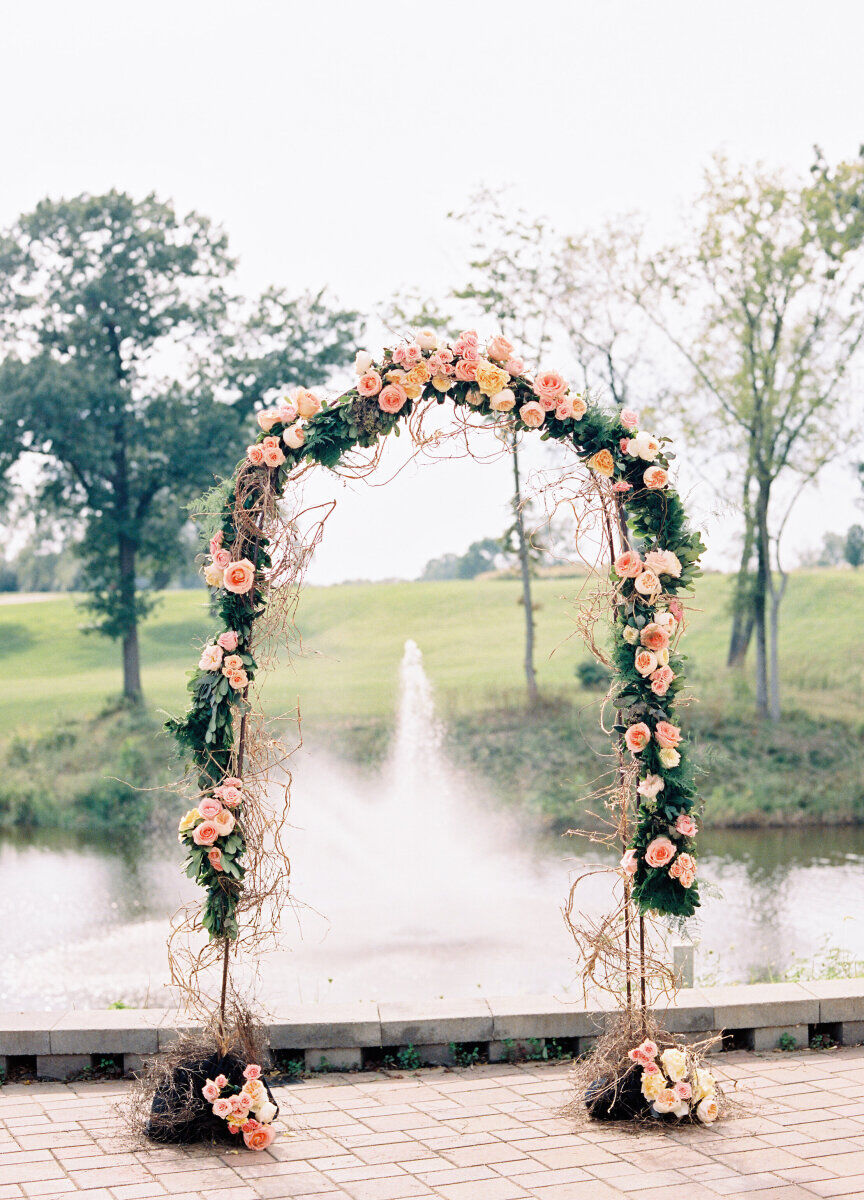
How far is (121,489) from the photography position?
84.3 feet

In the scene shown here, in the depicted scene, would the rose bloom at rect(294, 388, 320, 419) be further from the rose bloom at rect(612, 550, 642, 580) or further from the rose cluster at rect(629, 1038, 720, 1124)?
the rose cluster at rect(629, 1038, 720, 1124)

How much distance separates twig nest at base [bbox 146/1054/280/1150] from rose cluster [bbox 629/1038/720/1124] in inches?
59.9

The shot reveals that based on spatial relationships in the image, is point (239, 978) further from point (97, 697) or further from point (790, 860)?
point (97, 697)

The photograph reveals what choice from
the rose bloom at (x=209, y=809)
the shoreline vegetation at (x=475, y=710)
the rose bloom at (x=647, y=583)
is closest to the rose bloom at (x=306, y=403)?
the rose bloom at (x=647, y=583)

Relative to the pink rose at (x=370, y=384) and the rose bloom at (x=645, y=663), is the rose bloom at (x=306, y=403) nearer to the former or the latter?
the pink rose at (x=370, y=384)

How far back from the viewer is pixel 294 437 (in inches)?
208

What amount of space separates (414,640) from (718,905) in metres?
20.3

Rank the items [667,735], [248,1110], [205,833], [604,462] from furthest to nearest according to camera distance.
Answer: [604,462]
[667,735]
[205,833]
[248,1110]

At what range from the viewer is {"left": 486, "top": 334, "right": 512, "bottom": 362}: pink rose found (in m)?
5.40

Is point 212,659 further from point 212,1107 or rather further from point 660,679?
point 660,679

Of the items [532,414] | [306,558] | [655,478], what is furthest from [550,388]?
[306,558]

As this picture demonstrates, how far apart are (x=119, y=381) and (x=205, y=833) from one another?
21.9 meters

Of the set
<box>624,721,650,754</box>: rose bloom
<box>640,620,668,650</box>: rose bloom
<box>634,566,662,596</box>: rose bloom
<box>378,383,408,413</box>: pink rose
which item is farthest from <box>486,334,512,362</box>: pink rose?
<box>624,721,650,754</box>: rose bloom

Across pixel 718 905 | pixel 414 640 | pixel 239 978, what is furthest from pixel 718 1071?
pixel 414 640
